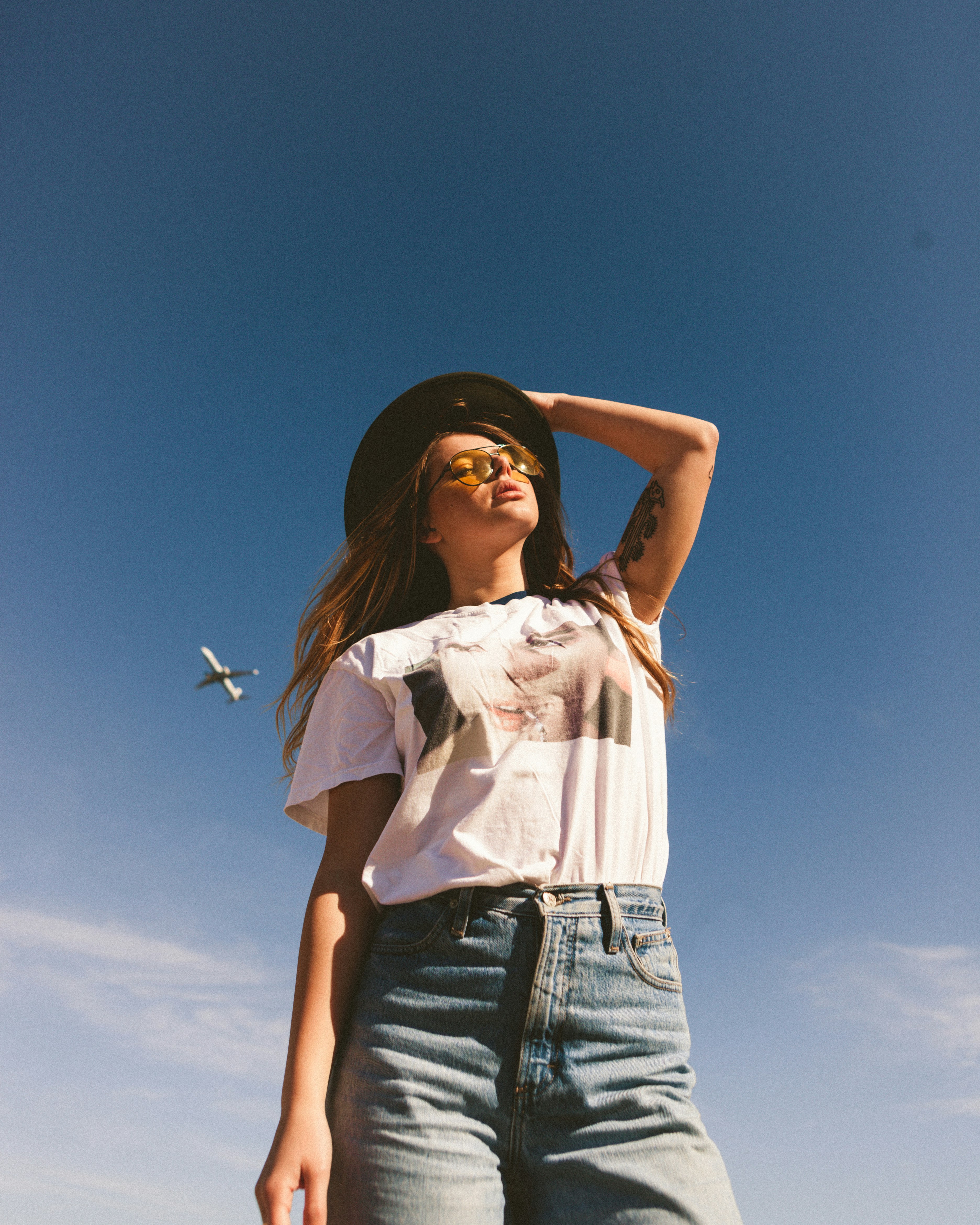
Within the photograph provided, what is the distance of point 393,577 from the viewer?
3934 millimetres

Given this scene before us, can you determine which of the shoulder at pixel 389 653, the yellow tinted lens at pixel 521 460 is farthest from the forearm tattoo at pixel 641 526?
the shoulder at pixel 389 653

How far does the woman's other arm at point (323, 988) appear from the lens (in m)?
2.14

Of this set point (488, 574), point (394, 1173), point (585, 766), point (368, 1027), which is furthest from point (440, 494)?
point (394, 1173)

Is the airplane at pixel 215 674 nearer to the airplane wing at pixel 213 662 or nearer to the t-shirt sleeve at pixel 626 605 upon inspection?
the airplane wing at pixel 213 662

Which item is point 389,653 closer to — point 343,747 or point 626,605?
point 343,747

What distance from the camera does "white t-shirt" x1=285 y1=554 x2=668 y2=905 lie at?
2.46 m

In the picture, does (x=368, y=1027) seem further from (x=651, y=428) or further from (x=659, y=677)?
(x=651, y=428)

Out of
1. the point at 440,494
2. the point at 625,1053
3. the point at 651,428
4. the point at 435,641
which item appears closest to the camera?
the point at 625,1053

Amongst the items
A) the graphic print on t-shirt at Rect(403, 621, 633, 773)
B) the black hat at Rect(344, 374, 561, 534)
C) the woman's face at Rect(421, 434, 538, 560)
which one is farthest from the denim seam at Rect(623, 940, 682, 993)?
the black hat at Rect(344, 374, 561, 534)

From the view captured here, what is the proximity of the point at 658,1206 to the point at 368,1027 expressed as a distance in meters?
0.89

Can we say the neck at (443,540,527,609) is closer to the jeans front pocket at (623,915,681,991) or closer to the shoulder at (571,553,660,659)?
the shoulder at (571,553,660,659)

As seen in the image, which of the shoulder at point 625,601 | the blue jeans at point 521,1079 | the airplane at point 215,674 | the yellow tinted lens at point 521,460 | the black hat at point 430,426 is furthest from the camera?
the airplane at point 215,674

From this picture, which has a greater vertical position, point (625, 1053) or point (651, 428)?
point (651, 428)

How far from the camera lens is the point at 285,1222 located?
6.90 ft
